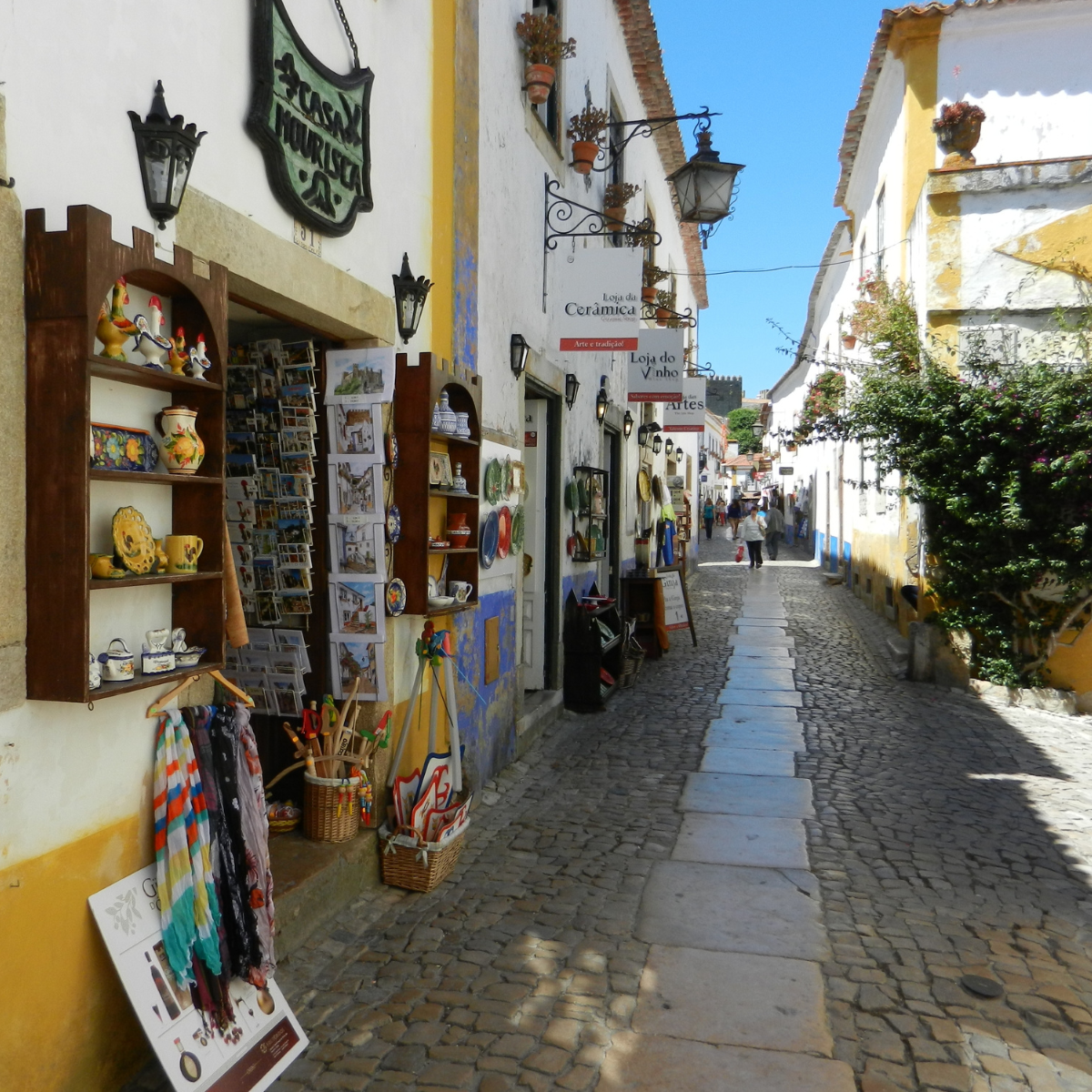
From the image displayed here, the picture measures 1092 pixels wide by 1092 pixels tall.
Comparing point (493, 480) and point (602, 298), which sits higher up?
point (602, 298)

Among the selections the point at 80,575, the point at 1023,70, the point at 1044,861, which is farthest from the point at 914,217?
the point at 80,575

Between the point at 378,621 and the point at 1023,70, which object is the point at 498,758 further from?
the point at 1023,70

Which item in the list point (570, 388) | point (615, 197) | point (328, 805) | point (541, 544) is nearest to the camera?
point (328, 805)

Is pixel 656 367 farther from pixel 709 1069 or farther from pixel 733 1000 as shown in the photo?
pixel 709 1069

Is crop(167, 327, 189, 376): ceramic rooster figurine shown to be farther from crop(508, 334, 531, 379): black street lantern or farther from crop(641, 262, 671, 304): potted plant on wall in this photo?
crop(641, 262, 671, 304): potted plant on wall

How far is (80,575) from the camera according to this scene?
7.91 ft

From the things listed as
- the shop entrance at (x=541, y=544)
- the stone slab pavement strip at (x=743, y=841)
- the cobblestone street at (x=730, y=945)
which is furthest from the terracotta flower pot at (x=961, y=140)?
the stone slab pavement strip at (x=743, y=841)

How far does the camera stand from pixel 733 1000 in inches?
130

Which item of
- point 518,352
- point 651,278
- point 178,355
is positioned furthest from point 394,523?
point 651,278

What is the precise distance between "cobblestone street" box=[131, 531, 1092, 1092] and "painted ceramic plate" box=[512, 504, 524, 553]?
1475 millimetres

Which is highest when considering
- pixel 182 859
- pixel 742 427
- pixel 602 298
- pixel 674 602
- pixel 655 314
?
pixel 742 427

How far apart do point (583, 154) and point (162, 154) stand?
585 cm

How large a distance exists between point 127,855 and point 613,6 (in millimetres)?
10143

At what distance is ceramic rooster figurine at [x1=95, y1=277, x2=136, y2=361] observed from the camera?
8.38 feet
